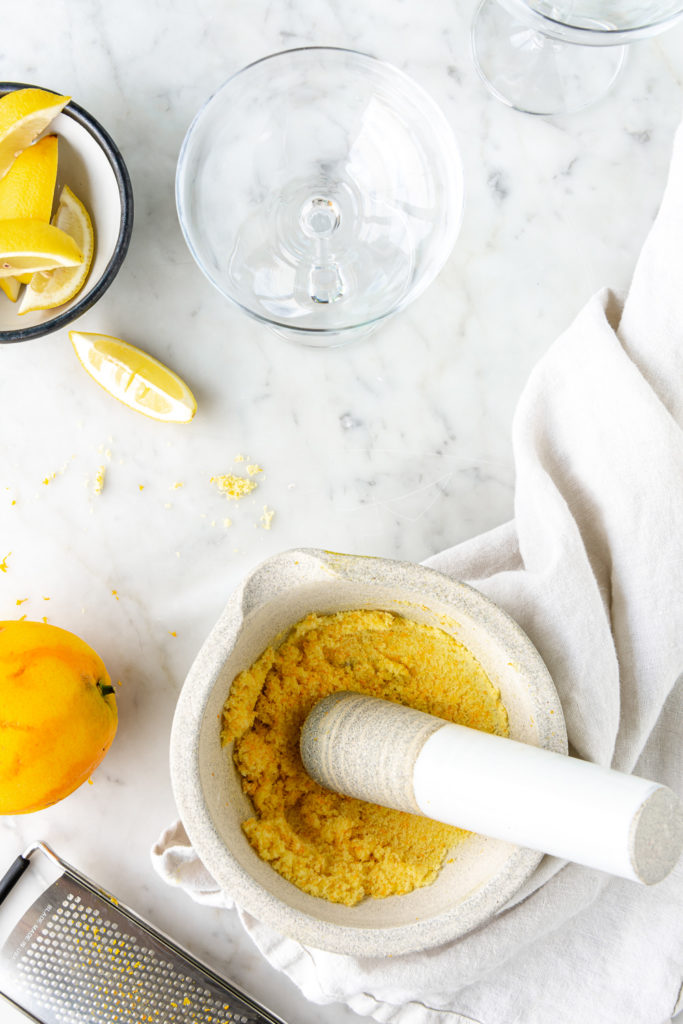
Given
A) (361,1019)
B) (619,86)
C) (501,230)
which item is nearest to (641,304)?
(501,230)

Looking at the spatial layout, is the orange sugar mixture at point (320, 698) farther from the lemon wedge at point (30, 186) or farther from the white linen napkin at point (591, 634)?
the lemon wedge at point (30, 186)

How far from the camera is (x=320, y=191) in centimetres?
94

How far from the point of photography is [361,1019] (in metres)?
0.96

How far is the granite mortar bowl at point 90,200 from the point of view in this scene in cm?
89

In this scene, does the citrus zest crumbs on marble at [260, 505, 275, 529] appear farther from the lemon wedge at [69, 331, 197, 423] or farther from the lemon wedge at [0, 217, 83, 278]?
the lemon wedge at [0, 217, 83, 278]

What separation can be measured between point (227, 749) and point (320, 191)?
59cm

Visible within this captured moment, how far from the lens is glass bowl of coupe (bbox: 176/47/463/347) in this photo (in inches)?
34.8

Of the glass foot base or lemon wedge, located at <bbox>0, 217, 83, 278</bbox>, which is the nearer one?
lemon wedge, located at <bbox>0, 217, 83, 278</bbox>

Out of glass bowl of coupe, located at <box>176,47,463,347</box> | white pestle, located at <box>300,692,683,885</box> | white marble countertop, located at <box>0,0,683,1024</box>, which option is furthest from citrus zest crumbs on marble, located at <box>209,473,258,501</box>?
white pestle, located at <box>300,692,683,885</box>

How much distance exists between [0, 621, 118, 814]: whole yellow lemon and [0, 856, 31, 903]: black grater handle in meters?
0.14

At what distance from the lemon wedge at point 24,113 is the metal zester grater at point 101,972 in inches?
30.4

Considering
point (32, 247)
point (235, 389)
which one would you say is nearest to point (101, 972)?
point (235, 389)

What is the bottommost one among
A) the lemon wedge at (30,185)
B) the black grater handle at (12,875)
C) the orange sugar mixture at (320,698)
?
the black grater handle at (12,875)

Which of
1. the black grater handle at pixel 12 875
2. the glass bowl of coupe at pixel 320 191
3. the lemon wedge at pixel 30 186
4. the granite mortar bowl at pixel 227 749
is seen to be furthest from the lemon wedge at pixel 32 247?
the black grater handle at pixel 12 875
